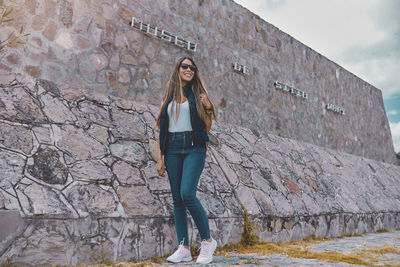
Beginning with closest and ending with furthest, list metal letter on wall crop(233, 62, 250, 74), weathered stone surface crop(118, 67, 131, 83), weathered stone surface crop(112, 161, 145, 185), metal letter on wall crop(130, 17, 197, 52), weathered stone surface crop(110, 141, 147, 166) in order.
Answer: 1. weathered stone surface crop(112, 161, 145, 185)
2. weathered stone surface crop(110, 141, 147, 166)
3. weathered stone surface crop(118, 67, 131, 83)
4. metal letter on wall crop(130, 17, 197, 52)
5. metal letter on wall crop(233, 62, 250, 74)

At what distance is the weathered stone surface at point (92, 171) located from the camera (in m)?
3.03

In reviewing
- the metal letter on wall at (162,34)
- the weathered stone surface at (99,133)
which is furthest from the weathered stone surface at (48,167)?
the metal letter on wall at (162,34)

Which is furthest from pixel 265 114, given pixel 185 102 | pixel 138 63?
pixel 185 102

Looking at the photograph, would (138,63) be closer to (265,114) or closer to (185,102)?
(185,102)

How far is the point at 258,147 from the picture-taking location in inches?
227

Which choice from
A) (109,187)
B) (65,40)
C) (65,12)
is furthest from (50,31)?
(109,187)

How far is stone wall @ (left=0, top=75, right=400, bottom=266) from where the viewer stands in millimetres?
2557

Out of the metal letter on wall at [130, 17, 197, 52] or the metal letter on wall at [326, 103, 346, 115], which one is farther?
the metal letter on wall at [326, 103, 346, 115]

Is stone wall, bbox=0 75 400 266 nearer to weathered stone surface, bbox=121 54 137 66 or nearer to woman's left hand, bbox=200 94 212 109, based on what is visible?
weathered stone surface, bbox=121 54 137 66

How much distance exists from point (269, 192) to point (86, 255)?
2.72m

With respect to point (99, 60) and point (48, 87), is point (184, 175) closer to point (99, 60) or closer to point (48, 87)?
point (48, 87)

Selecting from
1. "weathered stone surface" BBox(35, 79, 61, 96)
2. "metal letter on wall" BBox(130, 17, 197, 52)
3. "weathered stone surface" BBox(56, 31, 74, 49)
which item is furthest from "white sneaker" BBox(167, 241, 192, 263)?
"metal letter on wall" BBox(130, 17, 197, 52)

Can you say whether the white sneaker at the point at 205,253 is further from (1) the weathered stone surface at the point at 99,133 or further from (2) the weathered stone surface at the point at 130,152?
(1) the weathered stone surface at the point at 99,133

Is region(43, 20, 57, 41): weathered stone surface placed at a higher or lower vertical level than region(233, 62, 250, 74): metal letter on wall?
lower
